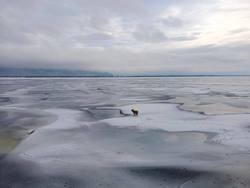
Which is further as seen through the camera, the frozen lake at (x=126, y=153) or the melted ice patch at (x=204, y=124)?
the melted ice patch at (x=204, y=124)

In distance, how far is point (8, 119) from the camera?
15.0 meters

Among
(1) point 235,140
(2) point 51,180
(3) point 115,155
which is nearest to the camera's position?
(2) point 51,180

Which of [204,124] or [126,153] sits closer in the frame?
[126,153]

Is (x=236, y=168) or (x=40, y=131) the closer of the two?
(x=236, y=168)

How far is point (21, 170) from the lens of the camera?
7.10m

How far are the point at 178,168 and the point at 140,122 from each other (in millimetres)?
6697

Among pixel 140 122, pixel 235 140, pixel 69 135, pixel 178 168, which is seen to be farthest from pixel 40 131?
pixel 235 140

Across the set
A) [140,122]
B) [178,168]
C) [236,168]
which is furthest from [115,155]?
[140,122]

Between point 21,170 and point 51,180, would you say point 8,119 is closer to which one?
point 21,170

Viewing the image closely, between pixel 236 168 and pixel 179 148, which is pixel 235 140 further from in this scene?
pixel 236 168

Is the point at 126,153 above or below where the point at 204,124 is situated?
above

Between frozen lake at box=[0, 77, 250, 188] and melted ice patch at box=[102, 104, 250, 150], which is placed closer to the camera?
frozen lake at box=[0, 77, 250, 188]

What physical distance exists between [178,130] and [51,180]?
6.71m

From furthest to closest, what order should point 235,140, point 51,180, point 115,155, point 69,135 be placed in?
1. point 69,135
2. point 235,140
3. point 115,155
4. point 51,180
